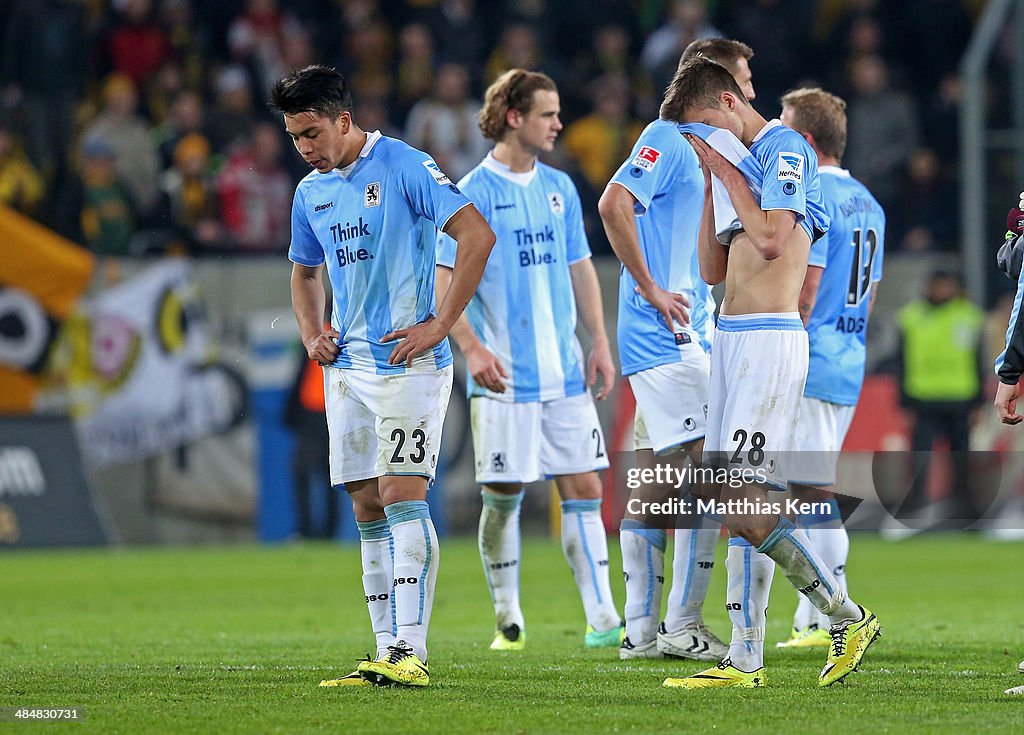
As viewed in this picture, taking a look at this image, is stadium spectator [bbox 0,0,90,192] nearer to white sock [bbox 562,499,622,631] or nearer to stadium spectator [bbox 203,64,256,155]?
stadium spectator [bbox 203,64,256,155]

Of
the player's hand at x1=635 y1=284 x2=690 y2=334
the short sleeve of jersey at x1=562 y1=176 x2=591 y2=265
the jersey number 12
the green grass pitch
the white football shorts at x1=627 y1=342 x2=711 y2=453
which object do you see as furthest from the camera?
the short sleeve of jersey at x1=562 y1=176 x2=591 y2=265

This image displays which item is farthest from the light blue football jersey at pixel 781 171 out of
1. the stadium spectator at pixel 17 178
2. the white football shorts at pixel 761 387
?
the stadium spectator at pixel 17 178

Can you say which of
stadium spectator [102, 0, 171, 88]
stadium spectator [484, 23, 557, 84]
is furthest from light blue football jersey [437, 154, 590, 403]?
stadium spectator [102, 0, 171, 88]

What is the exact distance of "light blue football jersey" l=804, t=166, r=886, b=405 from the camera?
27.6 ft

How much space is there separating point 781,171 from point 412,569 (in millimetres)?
2135

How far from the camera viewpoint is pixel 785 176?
20.9ft

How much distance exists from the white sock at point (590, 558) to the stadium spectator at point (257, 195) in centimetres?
893

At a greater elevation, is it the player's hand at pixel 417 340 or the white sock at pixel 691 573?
the player's hand at pixel 417 340

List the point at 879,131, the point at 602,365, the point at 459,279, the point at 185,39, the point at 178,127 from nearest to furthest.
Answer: the point at 459,279 → the point at 602,365 → the point at 178,127 → the point at 879,131 → the point at 185,39

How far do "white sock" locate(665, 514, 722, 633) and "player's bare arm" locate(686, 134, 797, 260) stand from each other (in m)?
1.71

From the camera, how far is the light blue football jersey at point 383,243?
6.78m

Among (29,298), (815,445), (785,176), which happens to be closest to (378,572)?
(785,176)

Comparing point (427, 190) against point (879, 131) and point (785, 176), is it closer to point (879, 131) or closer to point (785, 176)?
point (785, 176)

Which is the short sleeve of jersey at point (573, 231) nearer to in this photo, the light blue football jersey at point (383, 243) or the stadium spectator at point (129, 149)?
the light blue football jersey at point (383, 243)
